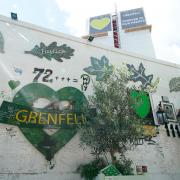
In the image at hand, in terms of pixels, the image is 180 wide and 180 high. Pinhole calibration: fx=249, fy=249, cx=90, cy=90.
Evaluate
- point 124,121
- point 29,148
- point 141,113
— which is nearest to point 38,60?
point 29,148

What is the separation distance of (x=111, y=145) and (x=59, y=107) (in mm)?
3713

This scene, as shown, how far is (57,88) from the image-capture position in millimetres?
14578

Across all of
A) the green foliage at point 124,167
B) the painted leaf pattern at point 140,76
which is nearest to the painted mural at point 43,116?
the green foliage at point 124,167

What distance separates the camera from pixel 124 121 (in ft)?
41.1

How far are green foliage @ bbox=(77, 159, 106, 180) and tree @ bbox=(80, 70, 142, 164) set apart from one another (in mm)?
473

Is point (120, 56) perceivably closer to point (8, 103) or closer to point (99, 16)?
point (8, 103)

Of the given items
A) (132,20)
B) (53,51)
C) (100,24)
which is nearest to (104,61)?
(53,51)

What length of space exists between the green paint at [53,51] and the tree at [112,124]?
3623mm

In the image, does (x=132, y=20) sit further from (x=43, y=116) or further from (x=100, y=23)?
(x=43, y=116)

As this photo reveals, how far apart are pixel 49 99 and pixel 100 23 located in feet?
105

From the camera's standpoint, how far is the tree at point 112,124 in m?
12.3

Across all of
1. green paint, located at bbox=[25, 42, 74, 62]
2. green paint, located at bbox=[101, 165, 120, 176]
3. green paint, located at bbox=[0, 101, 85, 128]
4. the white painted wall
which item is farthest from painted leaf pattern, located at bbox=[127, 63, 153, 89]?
green paint, located at bbox=[101, 165, 120, 176]

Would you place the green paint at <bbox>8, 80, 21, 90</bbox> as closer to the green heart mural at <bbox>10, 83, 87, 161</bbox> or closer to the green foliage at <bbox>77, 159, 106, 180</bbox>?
the green heart mural at <bbox>10, 83, 87, 161</bbox>

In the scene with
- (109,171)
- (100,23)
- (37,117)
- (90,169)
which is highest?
(100,23)
